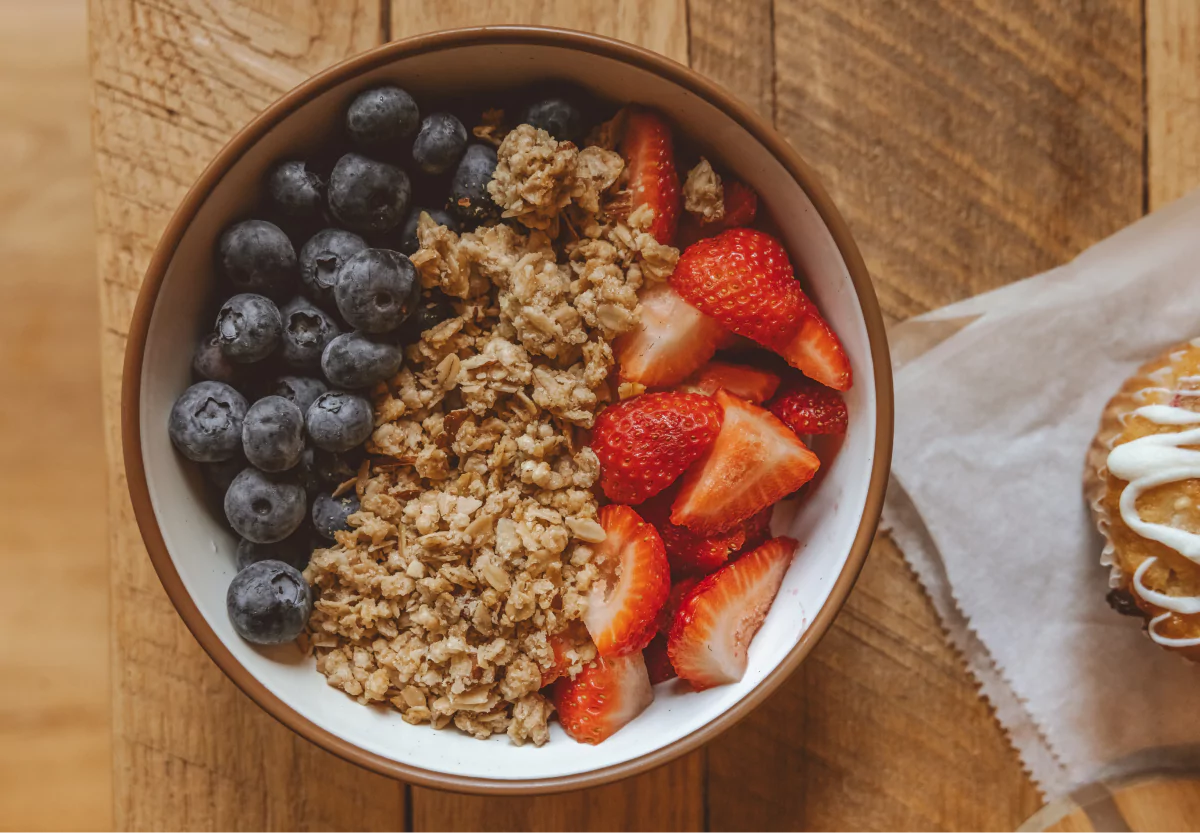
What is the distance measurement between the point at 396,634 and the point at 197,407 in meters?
0.28

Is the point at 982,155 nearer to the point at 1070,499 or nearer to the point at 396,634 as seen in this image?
the point at 1070,499

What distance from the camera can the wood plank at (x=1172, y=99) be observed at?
1186mm

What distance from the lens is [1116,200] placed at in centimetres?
119

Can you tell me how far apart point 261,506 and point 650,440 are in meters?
0.36

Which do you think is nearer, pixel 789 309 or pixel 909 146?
pixel 789 309

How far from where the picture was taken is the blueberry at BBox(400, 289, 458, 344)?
95cm

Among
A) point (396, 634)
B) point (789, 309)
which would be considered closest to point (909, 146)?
point (789, 309)

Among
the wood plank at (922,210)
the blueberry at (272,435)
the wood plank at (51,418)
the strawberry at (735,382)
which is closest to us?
the blueberry at (272,435)

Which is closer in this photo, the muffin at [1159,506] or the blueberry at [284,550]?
the blueberry at [284,550]

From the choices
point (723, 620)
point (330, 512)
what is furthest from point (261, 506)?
point (723, 620)

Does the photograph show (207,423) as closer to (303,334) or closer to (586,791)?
(303,334)

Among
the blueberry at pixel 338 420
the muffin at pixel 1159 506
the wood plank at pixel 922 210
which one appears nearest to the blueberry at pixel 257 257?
the blueberry at pixel 338 420

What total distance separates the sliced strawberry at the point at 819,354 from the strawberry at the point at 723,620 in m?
0.19

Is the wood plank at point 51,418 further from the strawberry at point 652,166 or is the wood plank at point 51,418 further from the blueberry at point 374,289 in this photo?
the strawberry at point 652,166
